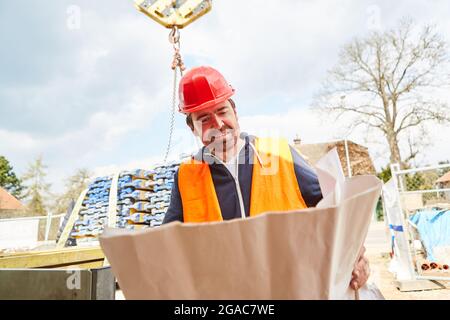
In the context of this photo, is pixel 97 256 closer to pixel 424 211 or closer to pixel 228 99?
pixel 228 99

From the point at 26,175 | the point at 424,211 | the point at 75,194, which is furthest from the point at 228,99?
the point at 26,175

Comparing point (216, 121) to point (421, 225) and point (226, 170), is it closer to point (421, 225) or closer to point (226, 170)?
point (226, 170)

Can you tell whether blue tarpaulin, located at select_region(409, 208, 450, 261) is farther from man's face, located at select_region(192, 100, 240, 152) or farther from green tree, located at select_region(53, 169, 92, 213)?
green tree, located at select_region(53, 169, 92, 213)

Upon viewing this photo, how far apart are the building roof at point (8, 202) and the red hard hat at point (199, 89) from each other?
120 ft

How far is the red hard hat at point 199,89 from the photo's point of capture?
1.21 m

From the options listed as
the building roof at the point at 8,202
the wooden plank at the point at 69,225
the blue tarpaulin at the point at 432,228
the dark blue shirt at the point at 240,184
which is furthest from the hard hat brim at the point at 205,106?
the building roof at the point at 8,202

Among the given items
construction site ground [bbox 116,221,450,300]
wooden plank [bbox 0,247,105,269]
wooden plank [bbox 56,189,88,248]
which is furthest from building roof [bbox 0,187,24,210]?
wooden plank [bbox 0,247,105,269]

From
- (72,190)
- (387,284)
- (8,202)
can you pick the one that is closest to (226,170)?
(387,284)

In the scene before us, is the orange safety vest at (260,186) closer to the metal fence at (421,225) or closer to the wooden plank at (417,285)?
the metal fence at (421,225)

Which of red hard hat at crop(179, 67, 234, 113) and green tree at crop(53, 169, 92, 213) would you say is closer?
red hard hat at crop(179, 67, 234, 113)

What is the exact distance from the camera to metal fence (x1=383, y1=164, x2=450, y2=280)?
610 cm

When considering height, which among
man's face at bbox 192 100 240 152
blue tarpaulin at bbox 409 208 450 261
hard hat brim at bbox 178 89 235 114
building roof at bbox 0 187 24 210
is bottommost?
blue tarpaulin at bbox 409 208 450 261

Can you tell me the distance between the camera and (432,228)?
6.43m
